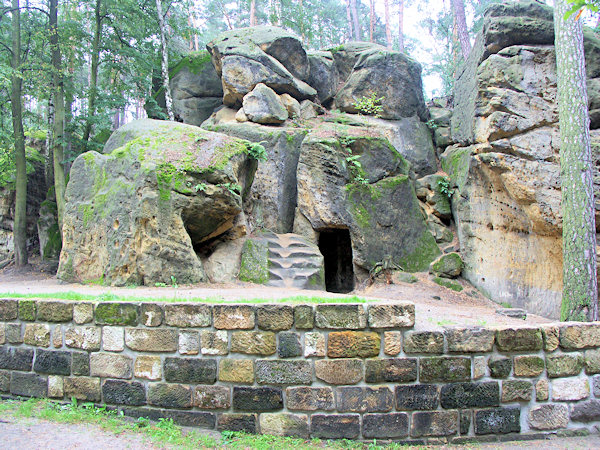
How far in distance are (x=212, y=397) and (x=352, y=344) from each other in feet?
4.65

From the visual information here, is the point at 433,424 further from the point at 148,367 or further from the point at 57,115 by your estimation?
the point at 57,115

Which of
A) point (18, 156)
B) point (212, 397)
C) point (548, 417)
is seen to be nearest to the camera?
point (212, 397)

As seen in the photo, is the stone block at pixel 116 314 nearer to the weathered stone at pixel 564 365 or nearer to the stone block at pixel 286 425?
the stone block at pixel 286 425

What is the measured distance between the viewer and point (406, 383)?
380 cm

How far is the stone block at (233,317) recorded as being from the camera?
12.6 feet

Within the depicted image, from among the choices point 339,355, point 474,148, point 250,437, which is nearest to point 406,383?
point 339,355

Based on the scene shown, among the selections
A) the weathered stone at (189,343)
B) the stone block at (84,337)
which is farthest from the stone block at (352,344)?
the stone block at (84,337)

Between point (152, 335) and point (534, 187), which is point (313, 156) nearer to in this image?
point (534, 187)

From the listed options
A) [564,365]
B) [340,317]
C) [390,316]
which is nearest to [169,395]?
[340,317]

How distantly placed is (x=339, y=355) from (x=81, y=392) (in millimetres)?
2652

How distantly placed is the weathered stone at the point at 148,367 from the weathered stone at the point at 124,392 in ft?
0.36

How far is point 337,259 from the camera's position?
1269 centimetres

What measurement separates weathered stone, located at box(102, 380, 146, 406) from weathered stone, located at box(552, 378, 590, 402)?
4.03 metres

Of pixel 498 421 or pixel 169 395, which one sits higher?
pixel 169 395
